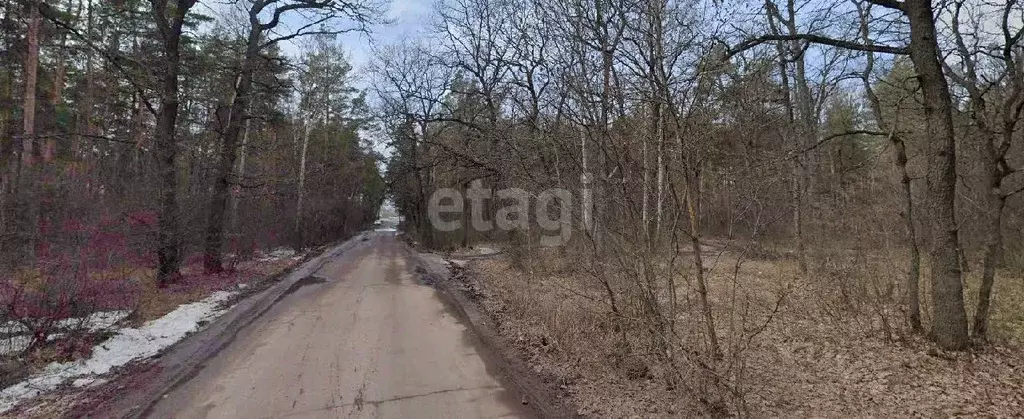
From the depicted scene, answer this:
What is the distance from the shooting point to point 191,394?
4.70m

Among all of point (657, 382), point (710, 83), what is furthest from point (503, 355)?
point (710, 83)

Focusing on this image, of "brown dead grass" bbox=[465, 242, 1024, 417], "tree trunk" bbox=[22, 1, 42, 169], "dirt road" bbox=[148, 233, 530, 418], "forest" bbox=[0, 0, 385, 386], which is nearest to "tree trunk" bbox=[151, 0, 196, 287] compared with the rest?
"forest" bbox=[0, 0, 385, 386]

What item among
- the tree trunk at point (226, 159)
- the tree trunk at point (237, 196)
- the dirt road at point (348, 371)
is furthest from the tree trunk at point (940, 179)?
the tree trunk at point (226, 159)

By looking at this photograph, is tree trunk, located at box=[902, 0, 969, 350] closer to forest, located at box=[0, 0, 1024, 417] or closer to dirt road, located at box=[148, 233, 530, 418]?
forest, located at box=[0, 0, 1024, 417]

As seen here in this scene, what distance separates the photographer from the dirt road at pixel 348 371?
14.3ft

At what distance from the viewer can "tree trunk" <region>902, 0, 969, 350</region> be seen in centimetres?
568

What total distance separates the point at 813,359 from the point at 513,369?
362 centimetres

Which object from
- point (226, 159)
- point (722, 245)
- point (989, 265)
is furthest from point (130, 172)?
point (989, 265)

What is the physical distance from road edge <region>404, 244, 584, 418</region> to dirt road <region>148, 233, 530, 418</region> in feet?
0.48

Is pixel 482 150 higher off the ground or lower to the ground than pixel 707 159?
higher

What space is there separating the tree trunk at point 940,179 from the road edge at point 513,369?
4625 millimetres

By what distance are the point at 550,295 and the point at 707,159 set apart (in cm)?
471

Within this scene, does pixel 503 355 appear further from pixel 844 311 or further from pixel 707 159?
pixel 844 311

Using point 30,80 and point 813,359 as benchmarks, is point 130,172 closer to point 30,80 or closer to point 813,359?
point 30,80
